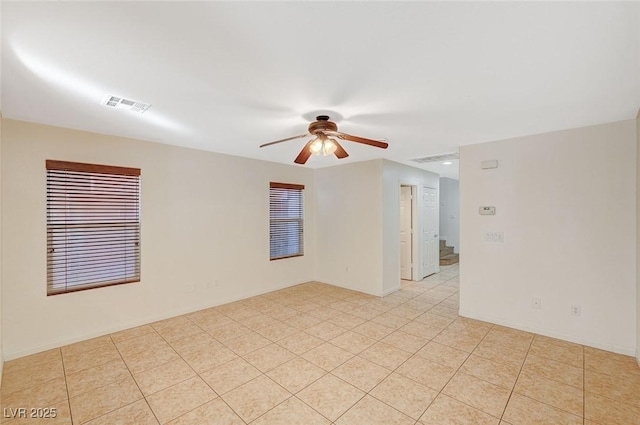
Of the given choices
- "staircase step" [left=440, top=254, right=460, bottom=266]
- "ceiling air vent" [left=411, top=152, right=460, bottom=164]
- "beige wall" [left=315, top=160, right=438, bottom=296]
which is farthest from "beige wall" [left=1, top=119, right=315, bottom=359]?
"staircase step" [left=440, top=254, right=460, bottom=266]

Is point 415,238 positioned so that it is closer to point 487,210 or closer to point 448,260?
point 487,210

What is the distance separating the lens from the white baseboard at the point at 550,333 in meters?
2.86

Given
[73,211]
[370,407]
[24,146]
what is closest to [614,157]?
[370,407]

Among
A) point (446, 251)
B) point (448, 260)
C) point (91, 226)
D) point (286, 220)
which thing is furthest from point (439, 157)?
point (91, 226)

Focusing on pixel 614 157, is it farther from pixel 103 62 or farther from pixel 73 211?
pixel 73 211

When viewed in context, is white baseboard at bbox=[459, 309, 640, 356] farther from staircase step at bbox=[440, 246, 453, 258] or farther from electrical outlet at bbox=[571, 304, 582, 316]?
staircase step at bbox=[440, 246, 453, 258]

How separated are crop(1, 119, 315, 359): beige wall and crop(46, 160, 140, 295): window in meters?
0.09

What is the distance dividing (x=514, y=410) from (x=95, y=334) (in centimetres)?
440

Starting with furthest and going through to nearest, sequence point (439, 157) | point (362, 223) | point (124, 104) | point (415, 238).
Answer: point (415, 238), point (362, 223), point (439, 157), point (124, 104)

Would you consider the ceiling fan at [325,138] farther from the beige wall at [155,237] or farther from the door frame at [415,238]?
the door frame at [415,238]

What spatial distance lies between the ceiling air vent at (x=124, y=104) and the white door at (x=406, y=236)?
16.3 ft

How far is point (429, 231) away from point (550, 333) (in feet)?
10.3

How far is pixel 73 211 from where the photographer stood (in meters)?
3.14

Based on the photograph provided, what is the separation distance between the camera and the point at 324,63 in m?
1.78
